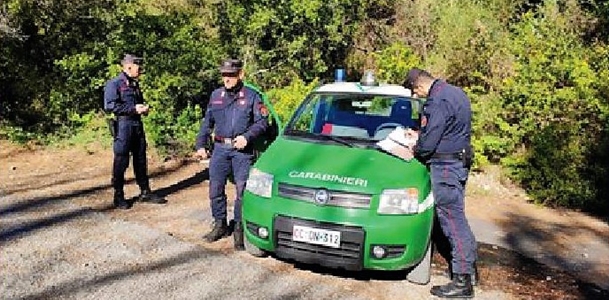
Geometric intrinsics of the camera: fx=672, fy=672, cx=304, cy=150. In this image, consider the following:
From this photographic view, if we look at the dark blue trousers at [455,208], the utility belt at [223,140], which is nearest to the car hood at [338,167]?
the dark blue trousers at [455,208]

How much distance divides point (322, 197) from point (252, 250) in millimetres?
1035

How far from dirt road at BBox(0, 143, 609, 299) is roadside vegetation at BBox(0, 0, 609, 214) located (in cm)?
225

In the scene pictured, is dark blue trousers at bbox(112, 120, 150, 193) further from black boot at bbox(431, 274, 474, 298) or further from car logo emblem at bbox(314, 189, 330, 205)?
black boot at bbox(431, 274, 474, 298)

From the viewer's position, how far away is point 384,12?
16.9m

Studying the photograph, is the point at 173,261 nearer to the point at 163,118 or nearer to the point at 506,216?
the point at 506,216

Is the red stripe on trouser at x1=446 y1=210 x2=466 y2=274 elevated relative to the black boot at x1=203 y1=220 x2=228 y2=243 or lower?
elevated

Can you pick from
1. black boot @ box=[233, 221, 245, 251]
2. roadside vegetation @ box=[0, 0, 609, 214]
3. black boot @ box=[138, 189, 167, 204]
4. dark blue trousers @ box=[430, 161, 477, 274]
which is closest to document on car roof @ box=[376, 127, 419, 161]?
dark blue trousers @ box=[430, 161, 477, 274]

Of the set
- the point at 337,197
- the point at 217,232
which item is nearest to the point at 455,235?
Result: the point at 337,197

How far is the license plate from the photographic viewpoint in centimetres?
539

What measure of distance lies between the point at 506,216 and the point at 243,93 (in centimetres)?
487

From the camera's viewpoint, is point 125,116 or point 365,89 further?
point 125,116

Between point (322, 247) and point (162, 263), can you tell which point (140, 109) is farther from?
point (322, 247)

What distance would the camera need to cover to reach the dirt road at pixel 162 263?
520 centimetres

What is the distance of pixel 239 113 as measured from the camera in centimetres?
645
